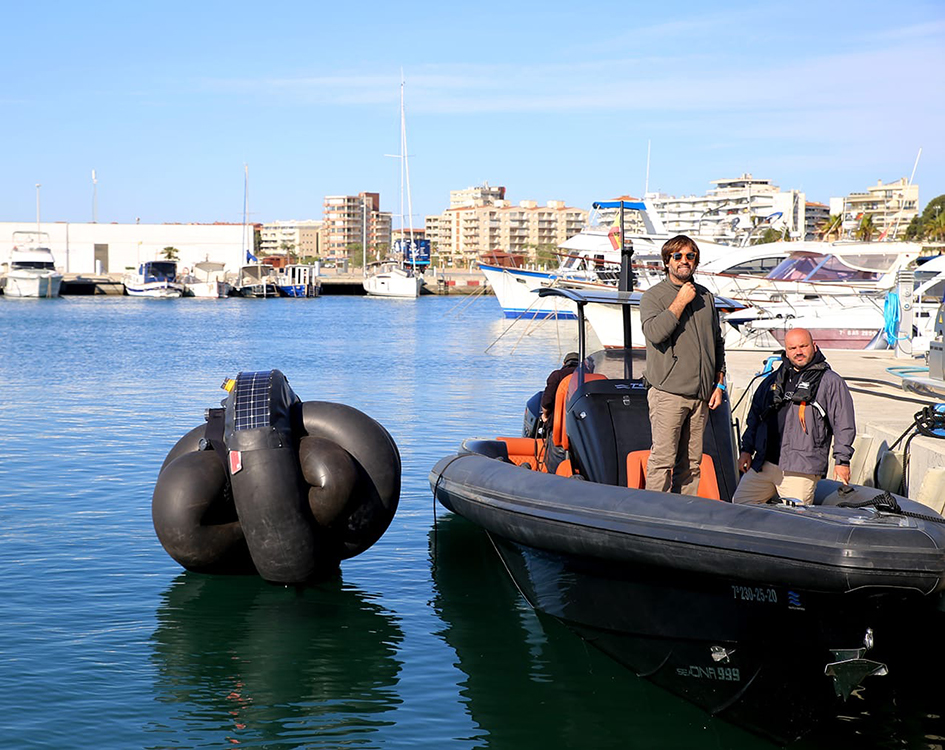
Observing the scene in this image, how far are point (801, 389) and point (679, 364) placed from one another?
35.4 inches

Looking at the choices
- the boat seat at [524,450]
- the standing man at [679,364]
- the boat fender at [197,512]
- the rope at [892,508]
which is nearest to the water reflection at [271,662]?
the boat fender at [197,512]

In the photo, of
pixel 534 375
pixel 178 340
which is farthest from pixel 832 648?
pixel 178 340

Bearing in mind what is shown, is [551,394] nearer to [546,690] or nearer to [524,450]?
[524,450]

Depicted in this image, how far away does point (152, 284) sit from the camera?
9069 cm

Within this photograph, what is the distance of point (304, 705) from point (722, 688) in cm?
248

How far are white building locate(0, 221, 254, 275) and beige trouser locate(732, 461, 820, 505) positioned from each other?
110414mm

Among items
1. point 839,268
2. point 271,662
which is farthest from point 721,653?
point 839,268

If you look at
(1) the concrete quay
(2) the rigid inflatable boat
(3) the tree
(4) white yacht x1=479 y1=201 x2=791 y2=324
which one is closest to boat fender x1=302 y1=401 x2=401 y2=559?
(2) the rigid inflatable boat

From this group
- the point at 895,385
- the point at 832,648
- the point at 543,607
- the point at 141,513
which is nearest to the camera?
the point at 832,648

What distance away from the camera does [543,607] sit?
7402mm

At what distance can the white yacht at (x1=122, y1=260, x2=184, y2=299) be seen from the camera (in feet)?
298

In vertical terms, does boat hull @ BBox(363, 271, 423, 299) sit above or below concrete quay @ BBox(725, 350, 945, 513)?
above

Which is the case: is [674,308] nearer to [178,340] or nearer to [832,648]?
[832,648]

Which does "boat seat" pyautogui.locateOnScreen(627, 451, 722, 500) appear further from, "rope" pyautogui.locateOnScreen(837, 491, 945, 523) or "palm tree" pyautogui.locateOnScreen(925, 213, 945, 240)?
"palm tree" pyautogui.locateOnScreen(925, 213, 945, 240)
